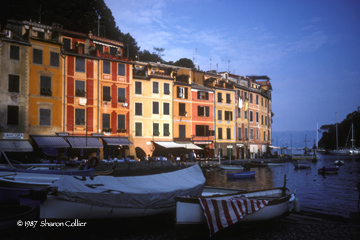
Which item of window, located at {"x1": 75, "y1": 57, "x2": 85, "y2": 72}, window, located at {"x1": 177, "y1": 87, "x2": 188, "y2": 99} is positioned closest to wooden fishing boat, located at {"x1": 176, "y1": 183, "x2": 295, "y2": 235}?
window, located at {"x1": 75, "y1": 57, "x2": 85, "y2": 72}

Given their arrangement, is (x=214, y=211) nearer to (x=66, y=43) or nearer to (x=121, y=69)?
(x=66, y=43)

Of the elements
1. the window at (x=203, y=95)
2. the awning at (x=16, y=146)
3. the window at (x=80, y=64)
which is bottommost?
the awning at (x=16, y=146)

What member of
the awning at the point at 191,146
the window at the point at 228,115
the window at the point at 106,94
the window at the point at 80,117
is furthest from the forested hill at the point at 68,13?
the window at the point at 228,115

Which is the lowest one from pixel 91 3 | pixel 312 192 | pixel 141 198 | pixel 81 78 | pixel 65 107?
pixel 312 192

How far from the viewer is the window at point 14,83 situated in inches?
1399

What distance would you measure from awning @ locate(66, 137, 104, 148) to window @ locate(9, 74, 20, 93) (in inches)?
302

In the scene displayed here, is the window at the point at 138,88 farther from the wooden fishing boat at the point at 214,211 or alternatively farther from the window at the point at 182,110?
the wooden fishing boat at the point at 214,211

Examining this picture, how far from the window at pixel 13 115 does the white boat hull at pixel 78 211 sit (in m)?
26.3

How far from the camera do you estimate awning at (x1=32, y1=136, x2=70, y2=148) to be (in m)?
36.1

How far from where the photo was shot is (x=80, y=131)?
134 ft

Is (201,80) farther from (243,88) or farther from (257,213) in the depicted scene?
(257,213)

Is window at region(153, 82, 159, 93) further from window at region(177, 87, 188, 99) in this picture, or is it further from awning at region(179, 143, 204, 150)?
awning at region(179, 143, 204, 150)

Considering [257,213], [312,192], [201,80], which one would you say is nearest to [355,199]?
[312,192]

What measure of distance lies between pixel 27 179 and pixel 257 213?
472 inches
